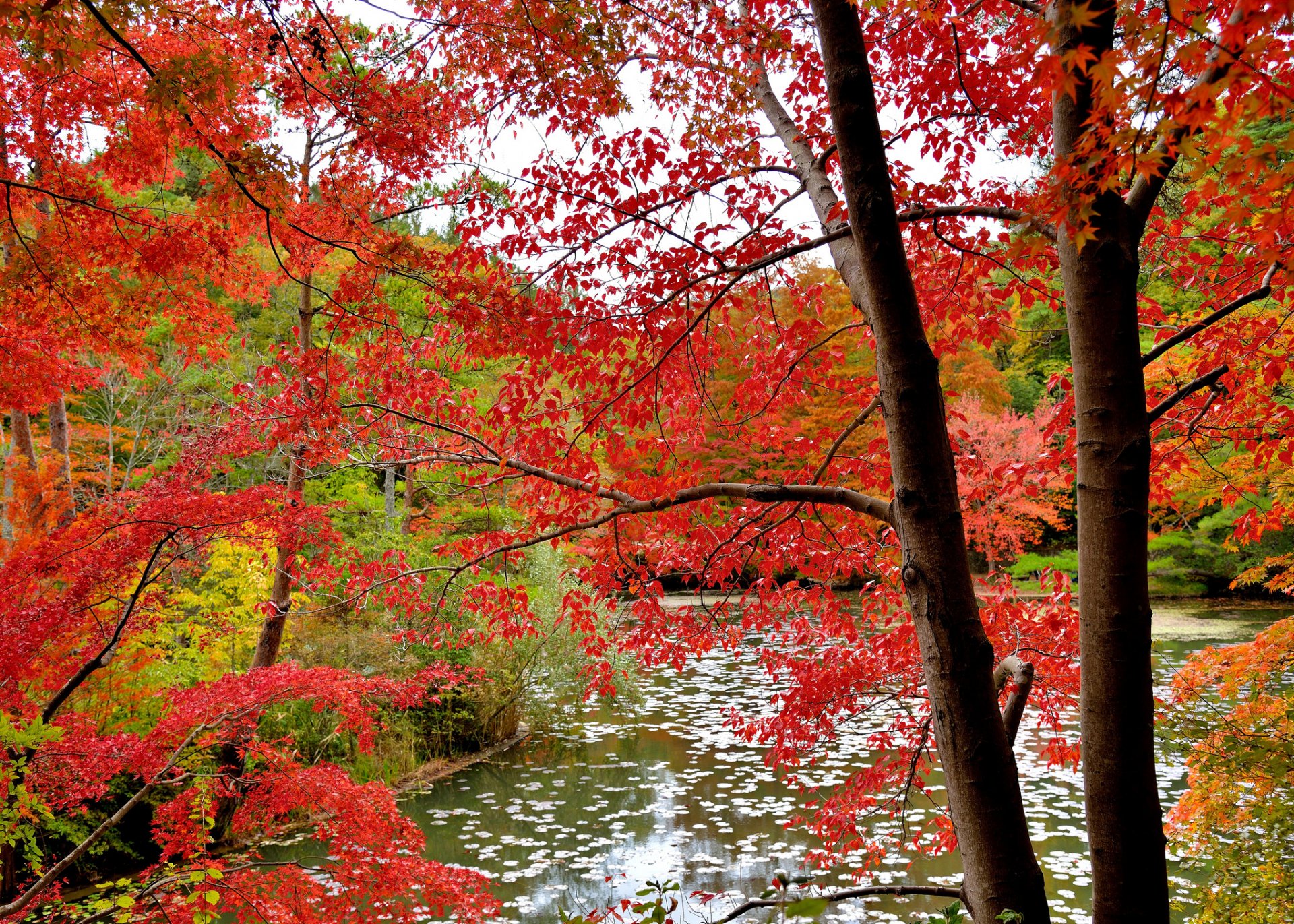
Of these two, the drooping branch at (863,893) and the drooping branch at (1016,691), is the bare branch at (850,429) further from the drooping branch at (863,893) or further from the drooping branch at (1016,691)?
the drooping branch at (863,893)

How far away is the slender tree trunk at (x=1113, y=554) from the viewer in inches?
68.7

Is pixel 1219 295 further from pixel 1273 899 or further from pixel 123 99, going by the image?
pixel 123 99

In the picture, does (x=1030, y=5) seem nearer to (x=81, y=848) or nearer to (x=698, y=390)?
(x=698, y=390)

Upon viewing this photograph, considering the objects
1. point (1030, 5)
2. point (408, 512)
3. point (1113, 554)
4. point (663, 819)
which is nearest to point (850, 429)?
point (1113, 554)

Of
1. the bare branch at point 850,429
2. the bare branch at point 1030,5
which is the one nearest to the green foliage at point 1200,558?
the bare branch at point 850,429

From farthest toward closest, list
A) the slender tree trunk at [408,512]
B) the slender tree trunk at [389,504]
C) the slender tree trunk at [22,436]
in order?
the slender tree trunk at [389,504], the slender tree trunk at [408,512], the slender tree trunk at [22,436]

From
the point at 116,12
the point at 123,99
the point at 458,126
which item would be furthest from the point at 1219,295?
the point at 123,99

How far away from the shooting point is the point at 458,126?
171 inches

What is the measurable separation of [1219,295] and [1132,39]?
273 centimetres

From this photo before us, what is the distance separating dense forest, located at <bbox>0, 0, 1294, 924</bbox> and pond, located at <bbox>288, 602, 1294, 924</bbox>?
46 centimetres

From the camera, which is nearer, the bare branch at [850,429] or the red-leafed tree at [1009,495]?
the bare branch at [850,429]

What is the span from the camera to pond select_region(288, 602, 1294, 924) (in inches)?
218

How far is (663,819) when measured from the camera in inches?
271

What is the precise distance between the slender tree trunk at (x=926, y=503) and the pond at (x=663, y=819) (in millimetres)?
2332
